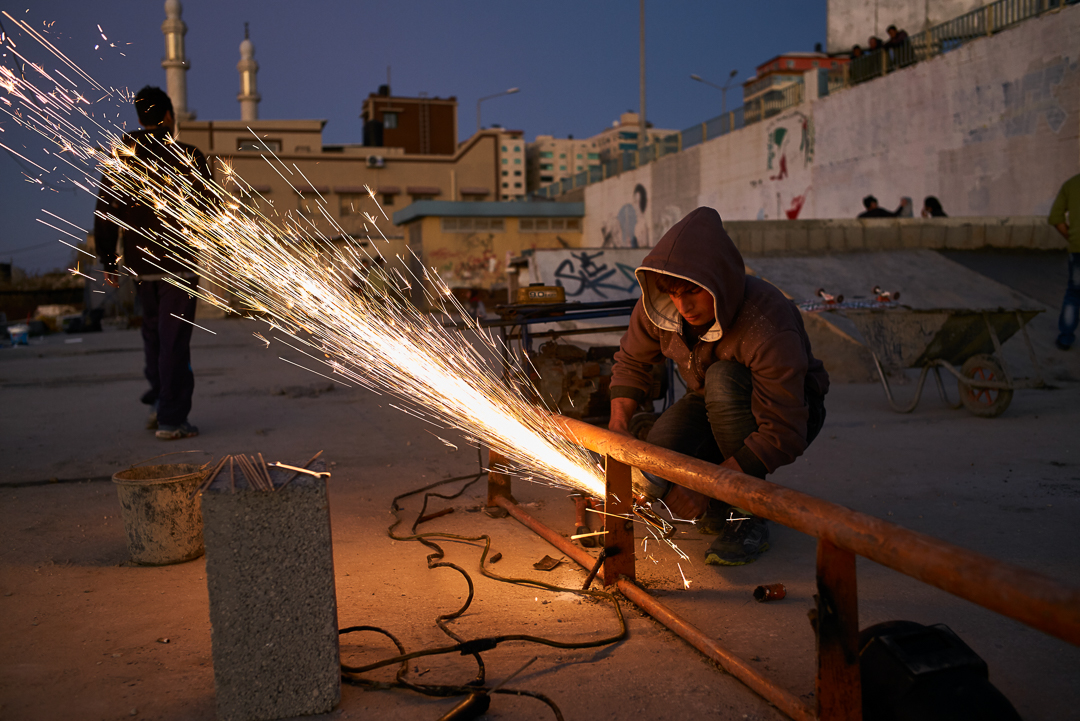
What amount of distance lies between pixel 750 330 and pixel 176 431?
4.64 metres

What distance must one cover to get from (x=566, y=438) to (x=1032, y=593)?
2174mm

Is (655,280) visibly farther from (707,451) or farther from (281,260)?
(281,260)

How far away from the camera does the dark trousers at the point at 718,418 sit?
3029mm

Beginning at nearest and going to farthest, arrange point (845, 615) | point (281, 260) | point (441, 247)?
point (845, 615)
point (281, 260)
point (441, 247)

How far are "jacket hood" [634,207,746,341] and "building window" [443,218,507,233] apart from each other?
1143 inches

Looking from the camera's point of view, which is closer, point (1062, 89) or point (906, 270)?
point (906, 270)

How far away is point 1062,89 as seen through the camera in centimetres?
1404

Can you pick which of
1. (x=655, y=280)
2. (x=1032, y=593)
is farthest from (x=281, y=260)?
(x=1032, y=593)

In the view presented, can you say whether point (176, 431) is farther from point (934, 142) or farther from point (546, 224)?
point (546, 224)

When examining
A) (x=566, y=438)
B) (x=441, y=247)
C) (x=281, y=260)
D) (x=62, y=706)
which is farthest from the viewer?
(x=441, y=247)

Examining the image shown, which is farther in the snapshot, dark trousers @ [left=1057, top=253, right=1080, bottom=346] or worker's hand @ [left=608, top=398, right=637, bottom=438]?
dark trousers @ [left=1057, top=253, right=1080, bottom=346]

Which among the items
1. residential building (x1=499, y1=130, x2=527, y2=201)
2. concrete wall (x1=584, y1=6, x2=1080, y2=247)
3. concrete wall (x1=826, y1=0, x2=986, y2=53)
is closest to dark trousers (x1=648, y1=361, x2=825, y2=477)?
concrete wall (x1=584, y1=6, x2=1080, y2=247)

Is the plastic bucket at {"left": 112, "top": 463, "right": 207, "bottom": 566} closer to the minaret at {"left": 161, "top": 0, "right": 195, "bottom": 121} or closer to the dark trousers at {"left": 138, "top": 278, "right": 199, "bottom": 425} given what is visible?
the dark trousers at {"left": 138, "top": 278, "right": 199, "bottom": 425}

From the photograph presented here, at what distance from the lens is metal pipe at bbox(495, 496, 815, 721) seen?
6.40 feet
